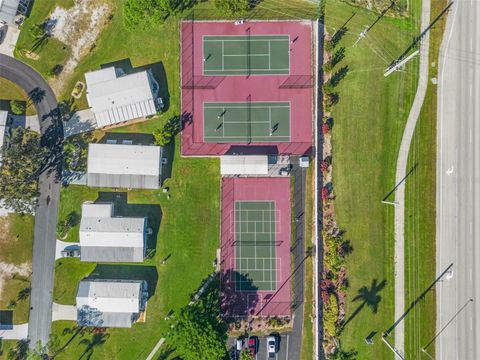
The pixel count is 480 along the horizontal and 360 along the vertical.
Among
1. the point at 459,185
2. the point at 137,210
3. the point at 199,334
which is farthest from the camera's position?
the point at 137,210

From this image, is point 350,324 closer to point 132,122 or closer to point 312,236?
point 312,236

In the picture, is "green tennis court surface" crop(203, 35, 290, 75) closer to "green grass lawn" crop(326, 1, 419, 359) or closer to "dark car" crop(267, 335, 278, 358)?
"green grass lawn" crop(326, 1, 419, 359)

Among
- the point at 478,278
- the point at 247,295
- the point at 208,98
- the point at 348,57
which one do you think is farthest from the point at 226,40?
the point at 478,278

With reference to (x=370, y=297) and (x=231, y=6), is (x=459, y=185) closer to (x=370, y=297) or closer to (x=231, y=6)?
(x=370, y=297)

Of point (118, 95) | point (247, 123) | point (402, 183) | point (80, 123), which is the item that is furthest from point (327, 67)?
point (80, 123)

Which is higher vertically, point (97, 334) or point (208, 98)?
point (208, 98)

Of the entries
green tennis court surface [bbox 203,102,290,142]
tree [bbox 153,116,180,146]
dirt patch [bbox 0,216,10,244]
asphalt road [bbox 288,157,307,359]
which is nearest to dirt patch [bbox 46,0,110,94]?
tree [bbox 153,116,180,146]

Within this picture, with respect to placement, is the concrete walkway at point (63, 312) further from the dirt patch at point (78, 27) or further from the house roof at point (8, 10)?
the house roof at point (8, 10)

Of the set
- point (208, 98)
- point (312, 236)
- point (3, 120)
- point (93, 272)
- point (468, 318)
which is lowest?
point (468, 318)
